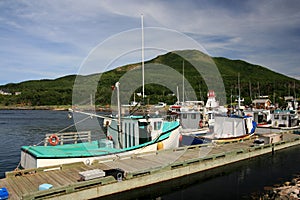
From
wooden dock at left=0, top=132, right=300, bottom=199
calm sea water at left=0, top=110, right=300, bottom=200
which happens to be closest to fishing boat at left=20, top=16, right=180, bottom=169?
wooden dock at left=0, top=132, right=300, bottom=199

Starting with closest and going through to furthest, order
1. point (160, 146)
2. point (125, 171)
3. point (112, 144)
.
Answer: point (125, 171) < point (112, 144) < point (160, 146)

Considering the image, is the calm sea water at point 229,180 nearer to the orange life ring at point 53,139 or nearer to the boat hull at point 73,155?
the boat hull at point 73,155

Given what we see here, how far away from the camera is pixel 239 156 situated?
20.3 m

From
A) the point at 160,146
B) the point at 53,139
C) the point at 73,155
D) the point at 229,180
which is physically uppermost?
the point at 53,139

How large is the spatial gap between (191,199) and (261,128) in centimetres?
2504

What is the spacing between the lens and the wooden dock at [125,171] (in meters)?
11.7

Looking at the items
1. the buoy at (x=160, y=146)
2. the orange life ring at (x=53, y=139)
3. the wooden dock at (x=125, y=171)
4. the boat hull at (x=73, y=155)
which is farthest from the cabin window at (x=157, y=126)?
the orange life ring at (x=53, y=139)

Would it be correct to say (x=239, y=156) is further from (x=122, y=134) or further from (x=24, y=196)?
(x=24, y=196)

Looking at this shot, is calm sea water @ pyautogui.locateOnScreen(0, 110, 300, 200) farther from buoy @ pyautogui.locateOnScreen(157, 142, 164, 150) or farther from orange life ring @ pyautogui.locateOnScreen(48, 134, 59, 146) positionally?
orange life ring @ pyautogui.locateOnScreen(48, 134, 59, 146)

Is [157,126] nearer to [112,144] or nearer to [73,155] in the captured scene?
[112,144]

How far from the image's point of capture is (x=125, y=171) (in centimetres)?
1406

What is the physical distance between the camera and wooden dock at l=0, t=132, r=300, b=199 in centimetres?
1167

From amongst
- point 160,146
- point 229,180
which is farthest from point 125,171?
point 229,180

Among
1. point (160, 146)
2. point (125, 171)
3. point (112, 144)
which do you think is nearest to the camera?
point (125, 171)
